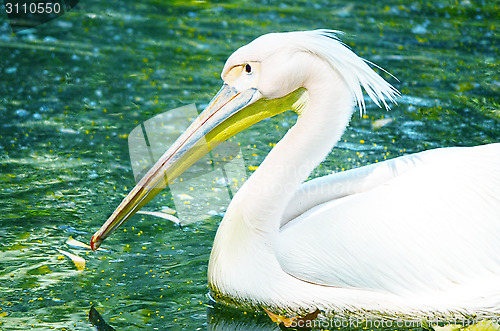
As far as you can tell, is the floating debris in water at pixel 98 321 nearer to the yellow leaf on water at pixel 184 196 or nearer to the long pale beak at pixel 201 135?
the long pale beak at pixel 201 135

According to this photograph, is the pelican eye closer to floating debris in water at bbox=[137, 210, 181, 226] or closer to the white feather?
the white feather

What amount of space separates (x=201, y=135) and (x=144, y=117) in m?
2.27

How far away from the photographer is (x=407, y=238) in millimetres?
3258

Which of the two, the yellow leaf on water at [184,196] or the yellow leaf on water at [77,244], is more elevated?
the yellow leaf on water at [184,196]

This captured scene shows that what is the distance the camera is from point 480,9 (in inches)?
320

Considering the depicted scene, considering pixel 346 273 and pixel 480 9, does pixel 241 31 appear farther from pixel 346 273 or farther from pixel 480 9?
pixel 346 273

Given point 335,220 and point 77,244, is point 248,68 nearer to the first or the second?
point 335,220

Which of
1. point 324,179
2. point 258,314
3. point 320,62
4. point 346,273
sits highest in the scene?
point 320,62

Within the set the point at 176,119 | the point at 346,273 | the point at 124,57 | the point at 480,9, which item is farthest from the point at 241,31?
the point at 346,273

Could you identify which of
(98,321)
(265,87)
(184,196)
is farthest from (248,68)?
(184,196)

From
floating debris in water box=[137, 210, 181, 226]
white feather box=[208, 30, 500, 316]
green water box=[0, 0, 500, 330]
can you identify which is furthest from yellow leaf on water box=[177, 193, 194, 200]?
white feather box=[208, 30, 500, 316]

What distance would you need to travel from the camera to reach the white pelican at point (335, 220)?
3260mm

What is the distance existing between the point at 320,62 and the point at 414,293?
1018 millimetres

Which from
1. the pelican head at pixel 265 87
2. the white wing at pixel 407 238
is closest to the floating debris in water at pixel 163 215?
the pelican head at pixel 265 87
